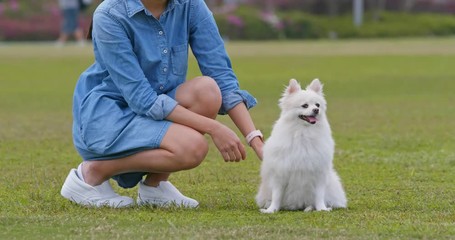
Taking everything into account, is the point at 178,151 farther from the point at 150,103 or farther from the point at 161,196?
the point at 161,196

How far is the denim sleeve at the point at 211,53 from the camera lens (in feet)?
21.5

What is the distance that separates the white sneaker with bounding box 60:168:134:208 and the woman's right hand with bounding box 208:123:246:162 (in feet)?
2.48

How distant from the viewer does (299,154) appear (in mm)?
6324

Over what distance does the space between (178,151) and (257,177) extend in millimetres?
2216

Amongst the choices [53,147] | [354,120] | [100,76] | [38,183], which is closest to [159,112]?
[100,76]

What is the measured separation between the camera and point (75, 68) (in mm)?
25062

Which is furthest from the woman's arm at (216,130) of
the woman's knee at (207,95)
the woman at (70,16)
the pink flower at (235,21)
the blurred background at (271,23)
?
the pink flower at (235,21)

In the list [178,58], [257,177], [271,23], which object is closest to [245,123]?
[178,58]

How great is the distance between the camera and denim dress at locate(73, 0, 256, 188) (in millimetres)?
6191

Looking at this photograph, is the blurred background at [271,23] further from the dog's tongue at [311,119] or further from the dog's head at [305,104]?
the dog's tongue at [311,119]

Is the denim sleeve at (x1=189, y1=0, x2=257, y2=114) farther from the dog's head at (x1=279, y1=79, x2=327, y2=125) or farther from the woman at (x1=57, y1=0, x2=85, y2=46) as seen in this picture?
the woman at (x1=57, y1=0, x2=85, y2=46)

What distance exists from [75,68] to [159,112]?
19.2 m

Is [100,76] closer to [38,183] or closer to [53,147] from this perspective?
[38,183]

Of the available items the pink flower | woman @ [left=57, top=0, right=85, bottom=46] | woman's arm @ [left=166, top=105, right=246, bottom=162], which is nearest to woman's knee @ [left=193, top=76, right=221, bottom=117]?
woman's arm @ [left=166, top=105, right=246, bottom=162]
